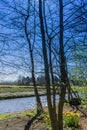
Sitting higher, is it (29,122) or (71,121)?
(71,121)

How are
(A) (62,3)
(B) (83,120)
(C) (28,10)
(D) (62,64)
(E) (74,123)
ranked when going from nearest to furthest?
(D) (62,64), (A) (62,3), (C) (28,10), (E) (74,123), (B) (83,120)

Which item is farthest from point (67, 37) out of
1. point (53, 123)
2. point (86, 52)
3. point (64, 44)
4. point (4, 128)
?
point (4, 128)

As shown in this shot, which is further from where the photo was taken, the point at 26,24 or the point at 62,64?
the point at 26,24

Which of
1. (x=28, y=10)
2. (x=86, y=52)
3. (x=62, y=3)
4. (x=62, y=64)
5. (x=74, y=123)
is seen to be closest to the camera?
(x=62, y=64)

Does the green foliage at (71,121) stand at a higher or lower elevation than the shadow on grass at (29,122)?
higher

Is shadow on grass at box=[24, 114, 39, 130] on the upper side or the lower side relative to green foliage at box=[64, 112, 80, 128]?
lower

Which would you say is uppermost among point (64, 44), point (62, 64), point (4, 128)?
point (64, 44)

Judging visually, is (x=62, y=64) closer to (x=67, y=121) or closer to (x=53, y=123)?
(x=53, y=123)

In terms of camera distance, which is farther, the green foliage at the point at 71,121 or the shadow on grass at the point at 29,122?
the shadow on grass at the point at 29,122

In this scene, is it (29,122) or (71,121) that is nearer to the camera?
(71,121)

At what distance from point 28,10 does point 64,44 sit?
261 cm

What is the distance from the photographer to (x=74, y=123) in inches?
453

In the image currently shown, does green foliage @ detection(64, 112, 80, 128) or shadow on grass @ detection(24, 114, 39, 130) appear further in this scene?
shadow on grass @ detection(24, 114, 39, 130)

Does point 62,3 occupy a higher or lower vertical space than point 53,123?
higher
